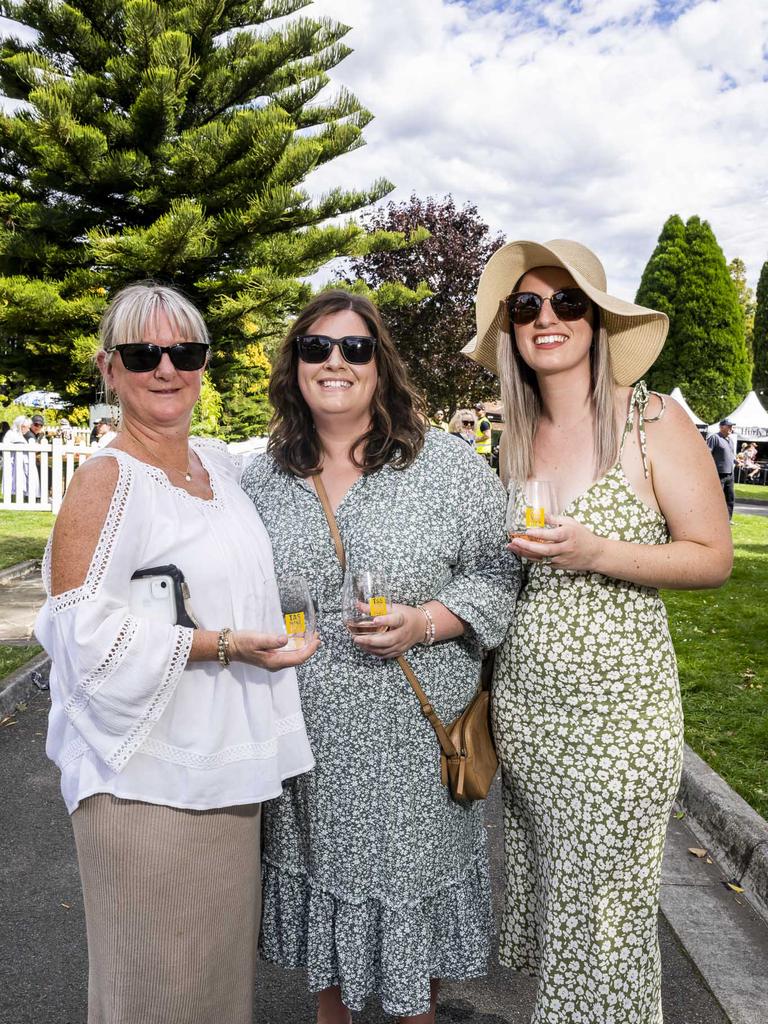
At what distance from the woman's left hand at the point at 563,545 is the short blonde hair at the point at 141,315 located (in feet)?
3.21

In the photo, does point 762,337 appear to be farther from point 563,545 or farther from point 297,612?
point 297,612

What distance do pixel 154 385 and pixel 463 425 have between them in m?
14.4

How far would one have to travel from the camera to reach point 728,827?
11.9ft

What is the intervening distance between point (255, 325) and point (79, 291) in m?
2.69

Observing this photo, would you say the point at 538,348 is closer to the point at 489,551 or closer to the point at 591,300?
the point at 591,300

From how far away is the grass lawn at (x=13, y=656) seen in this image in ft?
19.2

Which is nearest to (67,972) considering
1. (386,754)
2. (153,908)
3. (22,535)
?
(153,908)

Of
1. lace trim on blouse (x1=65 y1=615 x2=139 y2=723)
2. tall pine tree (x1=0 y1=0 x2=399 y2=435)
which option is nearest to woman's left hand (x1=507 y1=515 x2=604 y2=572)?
lace trim on blouse (x1=65 y1=615 x2=139 y2=723)

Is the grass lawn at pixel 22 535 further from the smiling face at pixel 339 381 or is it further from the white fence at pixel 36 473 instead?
the smiling face at pixel 339 381

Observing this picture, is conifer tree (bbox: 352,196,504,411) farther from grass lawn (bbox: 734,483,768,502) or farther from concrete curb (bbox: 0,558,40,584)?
concrete curb (bbox: 0,558,40,584)

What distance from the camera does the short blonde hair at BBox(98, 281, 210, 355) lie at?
203 cm

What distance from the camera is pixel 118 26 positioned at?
1150 centimetres

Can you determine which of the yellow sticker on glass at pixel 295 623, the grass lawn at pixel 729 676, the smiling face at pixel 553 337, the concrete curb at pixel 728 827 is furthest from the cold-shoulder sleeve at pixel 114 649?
the grass lawn at pixel 729 676

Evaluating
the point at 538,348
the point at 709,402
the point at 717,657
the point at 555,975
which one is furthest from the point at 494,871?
the point at 709,402
